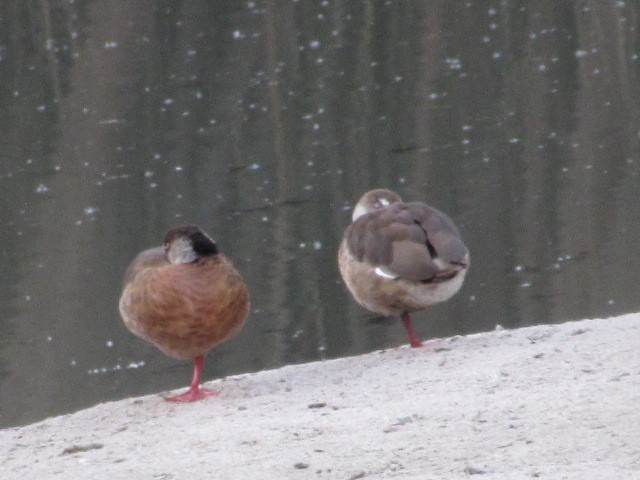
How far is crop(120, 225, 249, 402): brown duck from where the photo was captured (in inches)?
230

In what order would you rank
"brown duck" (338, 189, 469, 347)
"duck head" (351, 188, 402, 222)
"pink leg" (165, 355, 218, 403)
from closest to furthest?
1. "pink leg" (165, 355, 218, 403)
2. "brown duck" (338, 189, 469, 347)
3. "duck head" (351, 188, 402, 222)

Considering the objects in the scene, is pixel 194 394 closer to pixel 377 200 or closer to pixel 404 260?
pixel 404 260

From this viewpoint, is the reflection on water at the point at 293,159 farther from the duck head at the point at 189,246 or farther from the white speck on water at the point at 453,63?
the duck head at the point at 189,246

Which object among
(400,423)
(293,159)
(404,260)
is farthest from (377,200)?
(293,159)

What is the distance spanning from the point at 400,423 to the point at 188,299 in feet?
4.24

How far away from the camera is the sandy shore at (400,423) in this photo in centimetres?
445

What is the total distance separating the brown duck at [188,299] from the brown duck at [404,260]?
0.86 meters

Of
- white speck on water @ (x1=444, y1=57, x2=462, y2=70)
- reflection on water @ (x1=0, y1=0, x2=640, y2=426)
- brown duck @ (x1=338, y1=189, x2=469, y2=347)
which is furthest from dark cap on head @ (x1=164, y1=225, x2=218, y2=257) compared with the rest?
white speck on water @ (x1=444, y1=57, x2=462, y2=70)

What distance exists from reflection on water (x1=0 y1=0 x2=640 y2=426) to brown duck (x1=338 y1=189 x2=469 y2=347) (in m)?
2.81

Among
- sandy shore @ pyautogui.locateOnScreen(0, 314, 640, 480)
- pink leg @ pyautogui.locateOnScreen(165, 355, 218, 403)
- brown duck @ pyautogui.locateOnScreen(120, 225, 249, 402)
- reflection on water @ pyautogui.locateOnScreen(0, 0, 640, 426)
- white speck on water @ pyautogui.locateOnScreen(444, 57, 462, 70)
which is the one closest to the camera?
sandy shore @ pyautogui.locateOnScreen(0, 314, 640, 480)

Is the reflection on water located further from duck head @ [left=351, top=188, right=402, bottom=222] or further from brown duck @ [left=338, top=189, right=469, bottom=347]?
brown duck @ [left=338, top=189, right=469, bottom=347]

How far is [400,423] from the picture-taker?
4.94 m

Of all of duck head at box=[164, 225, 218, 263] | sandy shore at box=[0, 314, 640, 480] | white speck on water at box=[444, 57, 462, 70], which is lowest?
sandy shore at box=[0, 314, 640, 480]

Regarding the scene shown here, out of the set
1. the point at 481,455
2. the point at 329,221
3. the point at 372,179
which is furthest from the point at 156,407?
the point at 372,179
